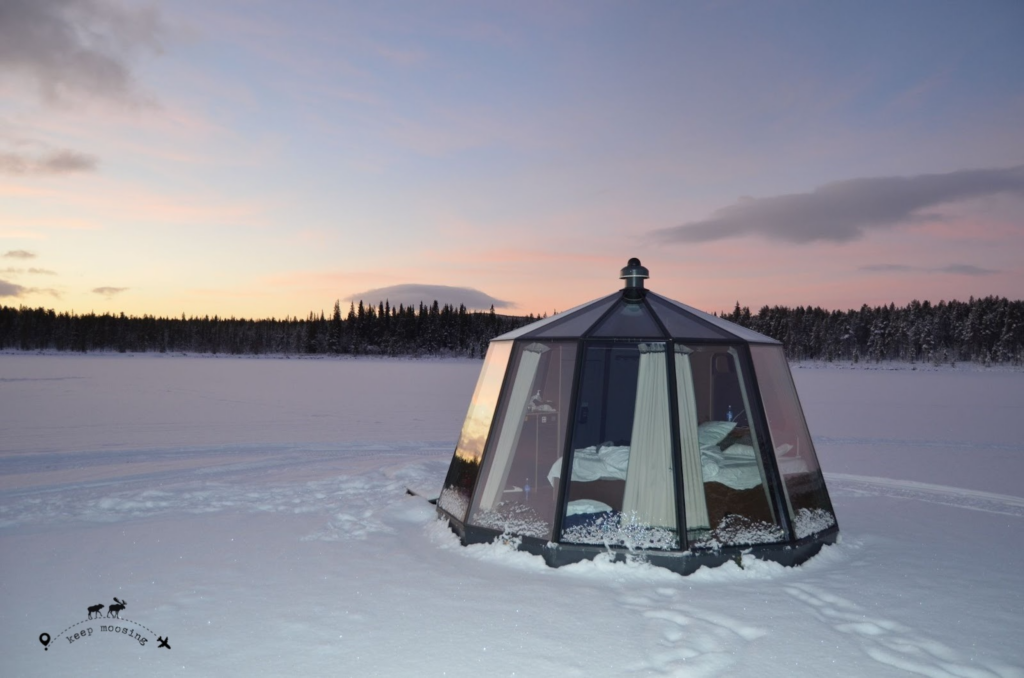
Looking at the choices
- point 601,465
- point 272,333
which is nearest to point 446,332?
point 272,333

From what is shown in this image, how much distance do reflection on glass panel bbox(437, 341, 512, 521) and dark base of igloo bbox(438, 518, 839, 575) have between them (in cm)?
98

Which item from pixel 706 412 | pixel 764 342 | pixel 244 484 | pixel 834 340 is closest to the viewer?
pixel 764 342

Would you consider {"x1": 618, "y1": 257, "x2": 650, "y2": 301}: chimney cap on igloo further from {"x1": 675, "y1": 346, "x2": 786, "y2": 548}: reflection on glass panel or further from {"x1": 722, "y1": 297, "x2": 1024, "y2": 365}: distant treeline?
{"x1": 722, "y1": 297, "x2": 1024, "y2": 365}: distant treeline

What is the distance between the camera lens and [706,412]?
27.1 ft

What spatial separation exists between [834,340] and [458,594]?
375 ft

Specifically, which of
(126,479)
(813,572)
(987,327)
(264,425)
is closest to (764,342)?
(813,572)

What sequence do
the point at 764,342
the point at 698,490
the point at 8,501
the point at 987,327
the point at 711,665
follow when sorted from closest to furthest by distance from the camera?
the point at 711,665 < the point at 698,490 < the point at 764,342 < the point at 8,501 < the point at 987,327

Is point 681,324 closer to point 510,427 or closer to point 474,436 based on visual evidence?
point 510,427

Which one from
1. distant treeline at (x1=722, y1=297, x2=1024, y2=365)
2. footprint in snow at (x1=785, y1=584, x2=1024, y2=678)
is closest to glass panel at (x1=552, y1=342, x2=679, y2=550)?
footprint in snow at (x1=785, y1=584, x2=1024, y2=678)

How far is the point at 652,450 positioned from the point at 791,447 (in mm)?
1831

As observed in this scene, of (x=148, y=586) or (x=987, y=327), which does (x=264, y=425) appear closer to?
(x=148, y=586)

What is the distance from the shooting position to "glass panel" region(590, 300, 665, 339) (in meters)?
6.66

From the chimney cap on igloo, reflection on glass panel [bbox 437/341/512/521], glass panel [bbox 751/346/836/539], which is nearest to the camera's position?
glass panel [bbox 751/346/836/539]

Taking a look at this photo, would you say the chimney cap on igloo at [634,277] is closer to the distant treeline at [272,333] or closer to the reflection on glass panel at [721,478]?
the reflection on glass panel at [721,478]
